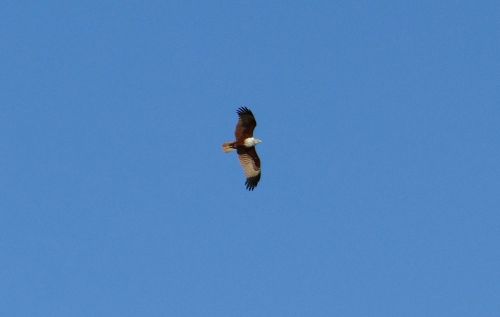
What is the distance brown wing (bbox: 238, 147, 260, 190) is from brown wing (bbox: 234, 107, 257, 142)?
1.31 metres

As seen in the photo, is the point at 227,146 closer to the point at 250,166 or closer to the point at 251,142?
the point at 251,142

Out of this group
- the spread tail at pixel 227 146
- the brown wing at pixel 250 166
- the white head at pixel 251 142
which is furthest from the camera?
the brown wing at pixel 250 166

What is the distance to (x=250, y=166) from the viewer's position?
97875mm

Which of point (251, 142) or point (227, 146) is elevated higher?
point (251, 142)

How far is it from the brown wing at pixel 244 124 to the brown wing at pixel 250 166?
4.29ft

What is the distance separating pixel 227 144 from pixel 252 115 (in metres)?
2.29

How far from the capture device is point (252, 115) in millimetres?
95125

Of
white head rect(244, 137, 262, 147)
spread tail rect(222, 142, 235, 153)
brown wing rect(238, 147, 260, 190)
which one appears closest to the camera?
spread tail rect(222, 142, 235, 153)

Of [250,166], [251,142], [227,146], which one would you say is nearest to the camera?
[227,146]

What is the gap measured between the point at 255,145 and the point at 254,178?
3.36 metres

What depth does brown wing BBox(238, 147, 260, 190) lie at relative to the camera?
96863 millimetres

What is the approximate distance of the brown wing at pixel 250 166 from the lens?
9686 centimetres

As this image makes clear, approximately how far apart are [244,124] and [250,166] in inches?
146

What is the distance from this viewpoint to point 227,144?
95125mm
